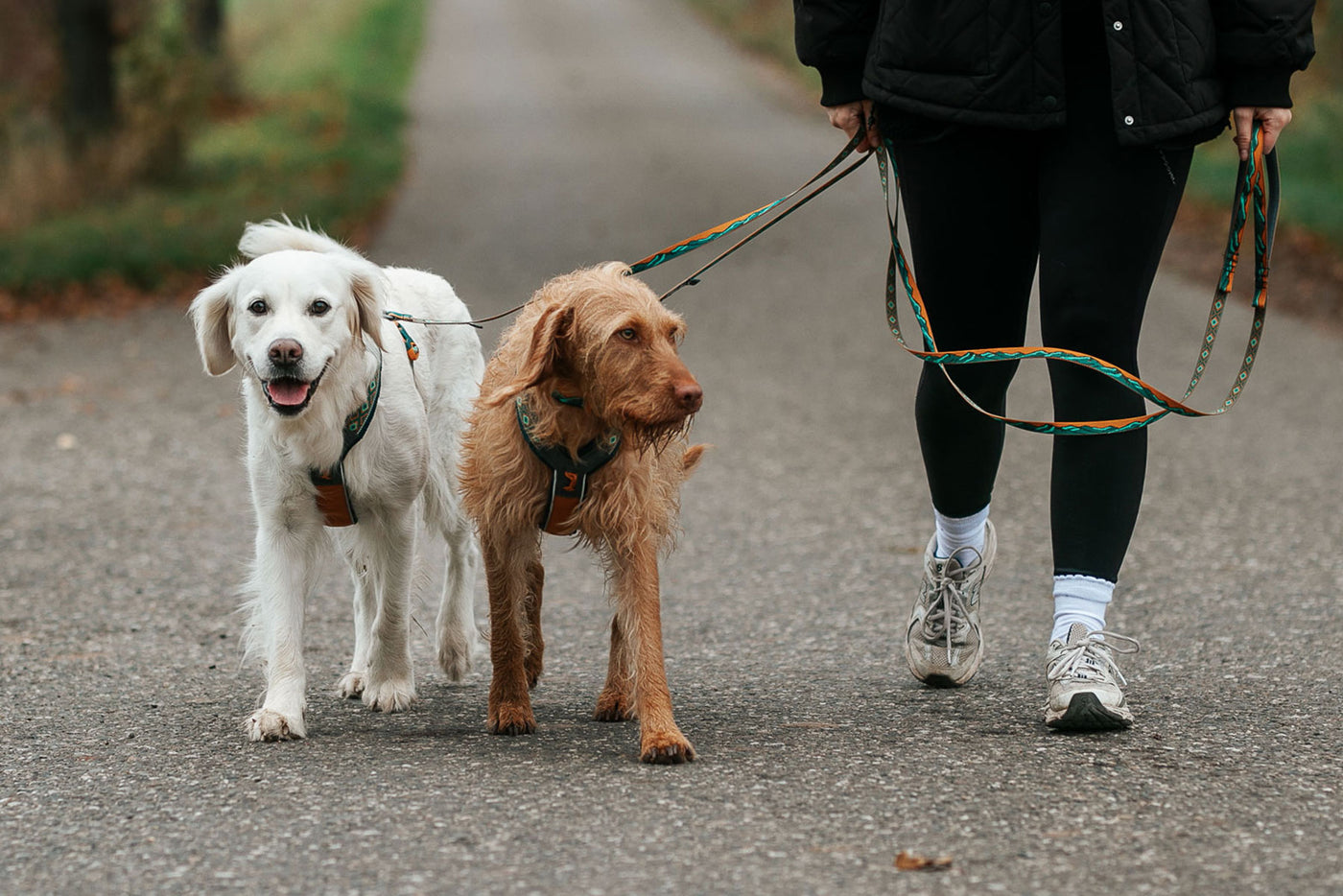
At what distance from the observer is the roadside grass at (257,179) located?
13844 millimetres

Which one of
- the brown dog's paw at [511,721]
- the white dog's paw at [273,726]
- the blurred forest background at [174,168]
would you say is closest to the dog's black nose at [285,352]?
the white dog's paw at [273,726]

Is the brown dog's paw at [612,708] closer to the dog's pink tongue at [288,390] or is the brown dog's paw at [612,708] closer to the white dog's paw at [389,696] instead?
the white dog's paw at [389,696]

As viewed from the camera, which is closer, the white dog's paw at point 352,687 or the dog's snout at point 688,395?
the dog's snout at point 688,395

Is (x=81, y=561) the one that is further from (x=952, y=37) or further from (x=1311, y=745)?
(x=1311, y=745)

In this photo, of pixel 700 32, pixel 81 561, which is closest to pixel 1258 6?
pixel 81 561

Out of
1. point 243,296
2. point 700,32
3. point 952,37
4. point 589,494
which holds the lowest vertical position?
point 589,494

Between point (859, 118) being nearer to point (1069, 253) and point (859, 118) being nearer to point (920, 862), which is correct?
point (1069, 253)

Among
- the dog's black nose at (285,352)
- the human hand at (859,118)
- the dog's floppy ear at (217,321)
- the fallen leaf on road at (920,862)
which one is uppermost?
the human hand at (859,118)

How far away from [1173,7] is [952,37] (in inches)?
20.1

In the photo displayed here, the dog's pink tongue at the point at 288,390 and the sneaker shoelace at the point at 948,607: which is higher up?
Result: the dog's pink tongue at the point at 288,390

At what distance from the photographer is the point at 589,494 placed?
3832mm

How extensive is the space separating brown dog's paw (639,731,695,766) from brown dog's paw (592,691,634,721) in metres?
A: 0.48

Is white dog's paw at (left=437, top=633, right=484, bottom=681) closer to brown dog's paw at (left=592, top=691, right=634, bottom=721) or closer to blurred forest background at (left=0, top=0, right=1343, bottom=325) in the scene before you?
brown dog's paw at (left=592, top=691, right=634, bottom=721)

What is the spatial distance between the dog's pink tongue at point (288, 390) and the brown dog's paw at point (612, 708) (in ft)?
3.64
